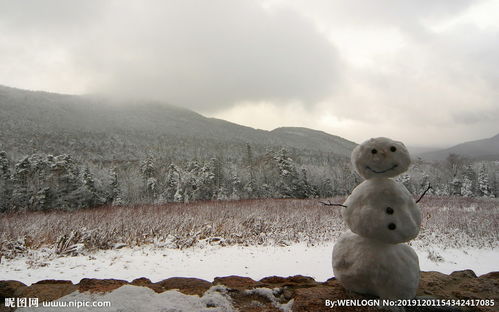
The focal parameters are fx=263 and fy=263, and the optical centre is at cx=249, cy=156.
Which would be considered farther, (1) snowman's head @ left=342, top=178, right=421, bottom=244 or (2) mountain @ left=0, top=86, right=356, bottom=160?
(2) mountain @ left=0, top=86, right=356, bottom=160

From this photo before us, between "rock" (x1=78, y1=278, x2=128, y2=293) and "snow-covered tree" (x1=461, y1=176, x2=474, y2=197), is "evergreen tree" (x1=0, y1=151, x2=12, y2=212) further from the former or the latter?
"snow-covered tree" (x1=461, y1=176, x2=474, y2=197)

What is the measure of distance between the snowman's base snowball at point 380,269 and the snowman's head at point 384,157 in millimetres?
762

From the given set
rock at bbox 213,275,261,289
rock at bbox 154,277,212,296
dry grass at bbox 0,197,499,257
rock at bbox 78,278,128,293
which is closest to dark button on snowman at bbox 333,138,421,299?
rock at bbox 213,275,261,289

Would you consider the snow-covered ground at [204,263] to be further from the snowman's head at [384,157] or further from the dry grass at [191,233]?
the snowman's head at [384,157]

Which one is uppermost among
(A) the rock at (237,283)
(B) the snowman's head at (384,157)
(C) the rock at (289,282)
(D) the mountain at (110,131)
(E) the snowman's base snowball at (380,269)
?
(D) the mountain at (110,131)

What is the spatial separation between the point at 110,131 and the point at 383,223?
355ft

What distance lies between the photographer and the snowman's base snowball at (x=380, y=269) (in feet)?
8.61

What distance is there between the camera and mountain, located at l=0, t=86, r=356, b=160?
70.6 meters

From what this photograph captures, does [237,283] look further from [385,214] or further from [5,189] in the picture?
[5,189]

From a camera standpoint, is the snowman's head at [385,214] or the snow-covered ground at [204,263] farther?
the snow-covered ground at [204,263]

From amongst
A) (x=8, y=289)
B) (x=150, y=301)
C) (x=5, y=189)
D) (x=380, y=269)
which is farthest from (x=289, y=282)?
(x=5, y=189)

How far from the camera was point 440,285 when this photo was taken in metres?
3.46

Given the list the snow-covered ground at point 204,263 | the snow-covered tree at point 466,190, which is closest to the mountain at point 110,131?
the snow-covered tree at point 466,190

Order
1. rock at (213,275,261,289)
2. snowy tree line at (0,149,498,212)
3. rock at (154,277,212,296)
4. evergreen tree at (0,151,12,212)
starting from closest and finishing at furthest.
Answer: rock at (154,277,212,296)
rock at (213,275,261,289)
evergreen tree at (0,151,12,212)
snowy tree line at (0,149,498,212)
